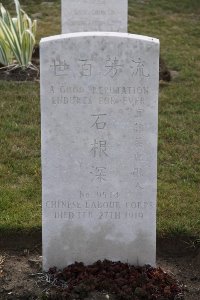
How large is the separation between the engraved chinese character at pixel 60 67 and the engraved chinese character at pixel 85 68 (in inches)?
3.4

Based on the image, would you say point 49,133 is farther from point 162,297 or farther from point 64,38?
point 162,297

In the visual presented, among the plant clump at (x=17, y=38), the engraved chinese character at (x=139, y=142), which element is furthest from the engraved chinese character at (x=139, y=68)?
the plant clump at (x=17, y=38)

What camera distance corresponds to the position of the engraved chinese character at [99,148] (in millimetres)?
3867

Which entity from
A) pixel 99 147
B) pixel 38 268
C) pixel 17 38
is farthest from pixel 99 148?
pixel 17 38

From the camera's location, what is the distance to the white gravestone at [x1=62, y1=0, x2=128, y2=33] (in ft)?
27.9

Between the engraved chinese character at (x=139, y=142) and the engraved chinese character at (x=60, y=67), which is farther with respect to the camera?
the engraved chinese character at (x=139, y=142)

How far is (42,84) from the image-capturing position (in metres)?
3.78

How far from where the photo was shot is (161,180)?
5555 mm

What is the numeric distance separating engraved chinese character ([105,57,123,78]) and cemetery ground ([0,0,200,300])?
1.42m

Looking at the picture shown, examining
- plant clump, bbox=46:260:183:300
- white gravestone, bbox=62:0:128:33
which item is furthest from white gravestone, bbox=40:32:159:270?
white gravestone, bbox=62:0:128:33

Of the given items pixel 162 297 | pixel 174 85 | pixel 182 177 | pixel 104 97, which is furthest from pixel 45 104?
pixel 174 85

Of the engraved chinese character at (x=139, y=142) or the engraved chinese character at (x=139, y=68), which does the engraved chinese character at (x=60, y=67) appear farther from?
the engraved chinese character at (x=139, y=142)

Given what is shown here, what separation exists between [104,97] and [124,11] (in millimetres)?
5096

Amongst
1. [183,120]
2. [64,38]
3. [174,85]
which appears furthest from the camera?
[174,85]
